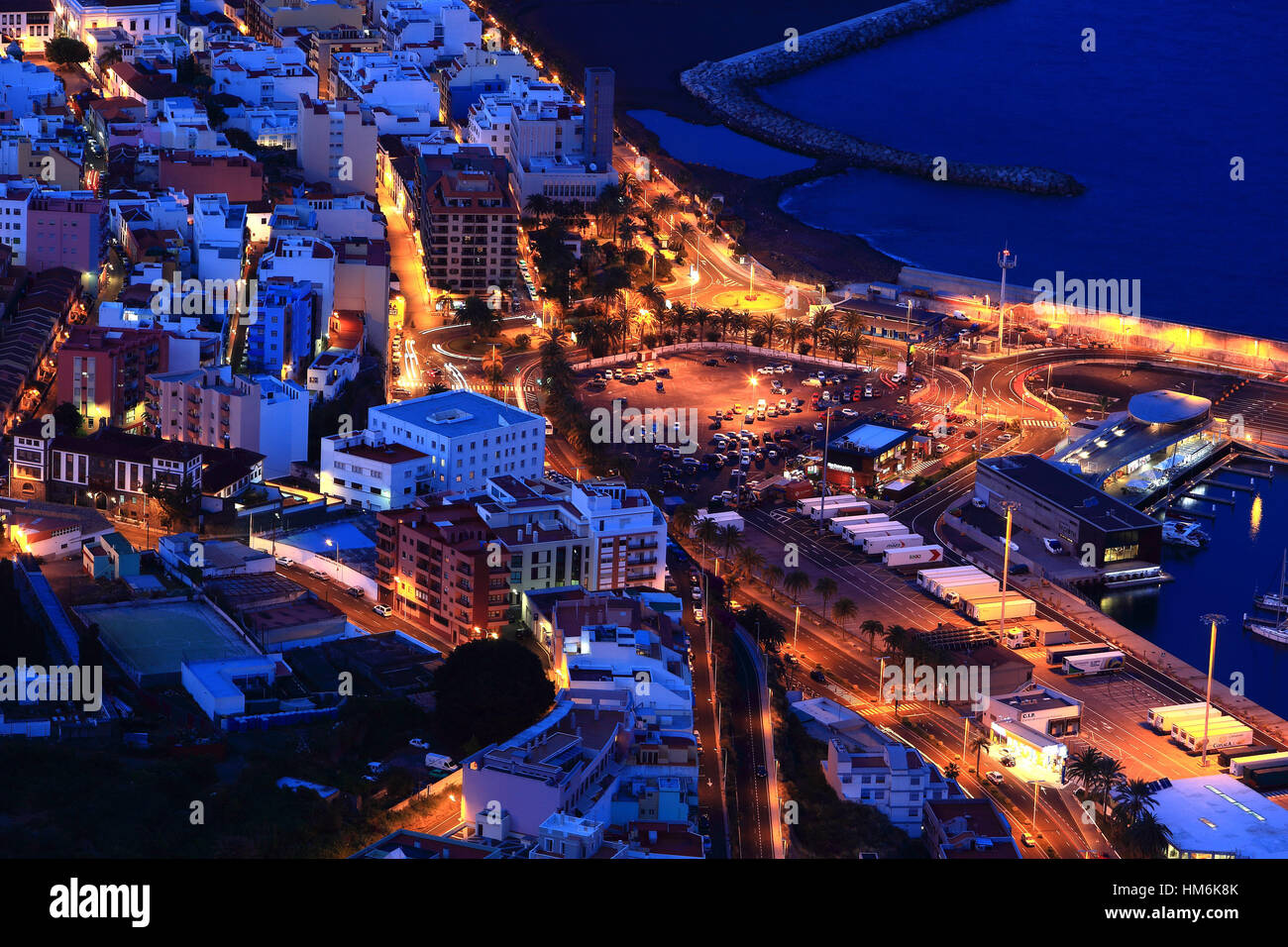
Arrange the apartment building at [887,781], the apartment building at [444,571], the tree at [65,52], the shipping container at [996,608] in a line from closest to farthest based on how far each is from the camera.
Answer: the apartment building at [887,781] < the apartment building at [444,571] < the shipping container at [996,608] < the tree at [65,52]

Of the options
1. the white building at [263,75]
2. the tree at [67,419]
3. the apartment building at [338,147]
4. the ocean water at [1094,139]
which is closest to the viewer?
the tree at [67,419]

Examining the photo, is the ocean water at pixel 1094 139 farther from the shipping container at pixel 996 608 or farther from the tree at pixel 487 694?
the tree at pixel 487 694

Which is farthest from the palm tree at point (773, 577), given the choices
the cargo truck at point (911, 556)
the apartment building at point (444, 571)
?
the apartment building at point (444, 571)

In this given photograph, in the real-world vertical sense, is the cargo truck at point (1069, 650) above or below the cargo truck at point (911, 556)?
below

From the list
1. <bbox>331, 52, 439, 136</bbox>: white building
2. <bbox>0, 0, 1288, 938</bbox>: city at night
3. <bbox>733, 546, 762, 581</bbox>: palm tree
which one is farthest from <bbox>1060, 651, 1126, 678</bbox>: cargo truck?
<bbox>331, 52, 439, 136</bbox>: white building

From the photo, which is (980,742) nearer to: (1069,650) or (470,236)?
(1069,650)

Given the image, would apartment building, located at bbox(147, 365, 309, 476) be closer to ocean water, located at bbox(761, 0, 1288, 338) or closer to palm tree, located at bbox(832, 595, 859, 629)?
palm tree, located at bbox(832, 595, 859, 629)
